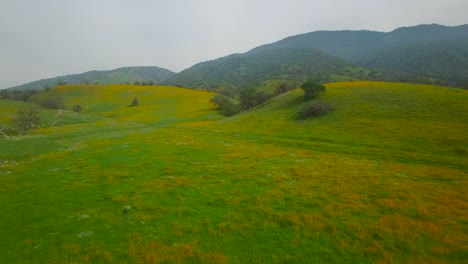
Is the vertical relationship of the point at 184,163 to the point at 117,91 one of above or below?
below

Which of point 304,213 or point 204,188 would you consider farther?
point 204,188

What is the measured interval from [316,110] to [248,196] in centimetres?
4110

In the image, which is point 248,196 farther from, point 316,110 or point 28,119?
point 28,119

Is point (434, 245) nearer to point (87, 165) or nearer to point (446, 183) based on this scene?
point (446, 183)

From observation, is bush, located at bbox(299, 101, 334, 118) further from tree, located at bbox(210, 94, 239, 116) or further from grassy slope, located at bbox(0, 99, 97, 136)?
grassy slope, located at bbox(0, 99, 97, 136)

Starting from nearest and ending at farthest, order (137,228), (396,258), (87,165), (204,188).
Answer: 1. (396,258)
2. (137,228)
3. (204,188)
4. (87,165)

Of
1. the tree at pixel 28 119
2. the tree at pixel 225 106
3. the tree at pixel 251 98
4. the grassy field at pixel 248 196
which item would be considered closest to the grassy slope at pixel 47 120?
the tree at pixel 28 119

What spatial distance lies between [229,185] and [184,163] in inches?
369

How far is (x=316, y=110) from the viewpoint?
56688 mm

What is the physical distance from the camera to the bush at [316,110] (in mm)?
56594

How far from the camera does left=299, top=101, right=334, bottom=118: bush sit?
56.6 meters

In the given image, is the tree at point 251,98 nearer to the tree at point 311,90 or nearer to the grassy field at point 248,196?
the tree at point 311,90

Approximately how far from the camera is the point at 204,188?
22266 millimetres

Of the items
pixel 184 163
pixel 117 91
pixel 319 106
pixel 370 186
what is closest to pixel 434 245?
pixel 370 186
